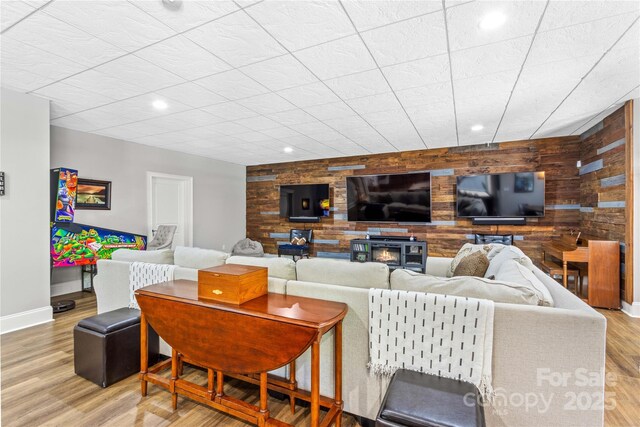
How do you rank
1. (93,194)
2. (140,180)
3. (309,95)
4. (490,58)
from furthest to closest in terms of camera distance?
(140,180), (93,194), (309,95), (490,58)

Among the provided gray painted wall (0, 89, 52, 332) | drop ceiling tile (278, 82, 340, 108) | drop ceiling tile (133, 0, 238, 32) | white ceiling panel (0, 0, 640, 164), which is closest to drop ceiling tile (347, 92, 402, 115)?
white ceiling panel (0, 0, 640, 164)

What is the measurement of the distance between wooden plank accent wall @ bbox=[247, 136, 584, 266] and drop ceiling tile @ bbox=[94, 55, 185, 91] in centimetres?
398

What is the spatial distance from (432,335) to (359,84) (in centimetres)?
216

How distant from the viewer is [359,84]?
266cm

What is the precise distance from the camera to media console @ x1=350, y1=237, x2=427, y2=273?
17.0ft

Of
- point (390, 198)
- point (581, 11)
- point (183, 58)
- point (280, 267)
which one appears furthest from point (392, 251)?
point (183, 58)

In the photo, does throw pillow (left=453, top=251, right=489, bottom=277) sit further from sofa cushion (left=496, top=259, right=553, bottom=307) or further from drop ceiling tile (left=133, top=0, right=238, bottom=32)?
drop ceiling tile (left=133, top=0, right=238, bottom=32)

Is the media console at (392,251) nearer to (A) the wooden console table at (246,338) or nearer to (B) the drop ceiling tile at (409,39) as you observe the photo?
(B) the drop ceiling tile at (409,39)

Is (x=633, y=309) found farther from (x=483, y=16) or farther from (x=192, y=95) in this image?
(x=192, y=95)

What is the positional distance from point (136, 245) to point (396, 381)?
163 inches

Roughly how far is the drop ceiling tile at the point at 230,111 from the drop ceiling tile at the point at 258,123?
117 millimetres

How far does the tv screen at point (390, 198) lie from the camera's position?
541 centimetres

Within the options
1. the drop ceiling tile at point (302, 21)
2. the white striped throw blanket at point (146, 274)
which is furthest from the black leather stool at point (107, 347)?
the drop ceiling tile at point (302, 21)

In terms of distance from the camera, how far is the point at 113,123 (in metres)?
3.85
